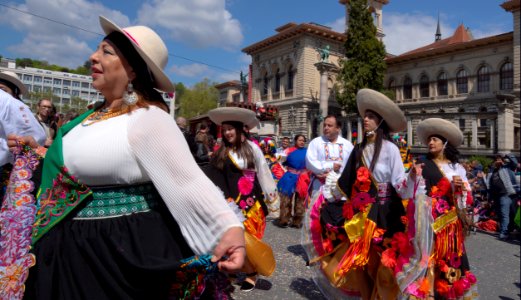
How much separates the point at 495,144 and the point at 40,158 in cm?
2831

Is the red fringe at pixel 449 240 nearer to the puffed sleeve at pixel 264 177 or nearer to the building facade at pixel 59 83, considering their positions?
the puffed sleeve at pixel 264 177

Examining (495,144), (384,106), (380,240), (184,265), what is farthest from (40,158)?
(495,144)

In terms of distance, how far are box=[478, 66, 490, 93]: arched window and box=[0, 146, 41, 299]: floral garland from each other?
4308 centimetres

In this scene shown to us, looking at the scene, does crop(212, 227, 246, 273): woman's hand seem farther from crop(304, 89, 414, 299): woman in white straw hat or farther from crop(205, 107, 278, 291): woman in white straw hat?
crop(205, 107, 278, 291): woman in white straw hat

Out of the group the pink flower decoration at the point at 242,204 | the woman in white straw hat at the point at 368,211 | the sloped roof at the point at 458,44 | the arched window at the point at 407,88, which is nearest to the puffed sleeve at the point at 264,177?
the pink flower decoration at the point at 242,204

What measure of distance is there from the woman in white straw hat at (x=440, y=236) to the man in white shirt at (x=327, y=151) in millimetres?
1826

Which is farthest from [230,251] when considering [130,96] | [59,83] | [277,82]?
[59,83]

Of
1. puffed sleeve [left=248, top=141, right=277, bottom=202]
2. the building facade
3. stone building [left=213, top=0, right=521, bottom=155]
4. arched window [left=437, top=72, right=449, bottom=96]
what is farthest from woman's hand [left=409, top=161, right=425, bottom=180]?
the building facade

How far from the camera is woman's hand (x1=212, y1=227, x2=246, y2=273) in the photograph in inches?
57.7

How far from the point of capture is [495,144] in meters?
25.1

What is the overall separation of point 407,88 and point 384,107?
44.7 metres

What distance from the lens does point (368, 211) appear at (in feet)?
12.9

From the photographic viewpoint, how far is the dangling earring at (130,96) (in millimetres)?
1739

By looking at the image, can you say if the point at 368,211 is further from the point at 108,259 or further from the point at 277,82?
the point at 277,82
